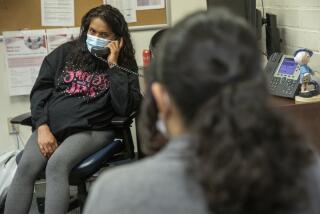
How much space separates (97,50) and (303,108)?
1028mm

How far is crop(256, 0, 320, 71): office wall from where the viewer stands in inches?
89.7

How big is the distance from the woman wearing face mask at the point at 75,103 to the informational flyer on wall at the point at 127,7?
625 mm

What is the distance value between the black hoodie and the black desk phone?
0.65 m

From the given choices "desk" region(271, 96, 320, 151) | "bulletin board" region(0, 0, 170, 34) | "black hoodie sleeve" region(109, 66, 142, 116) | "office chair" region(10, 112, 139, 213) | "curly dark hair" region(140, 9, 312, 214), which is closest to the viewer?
"curly dark hair" region(140, 9, 312, 214)

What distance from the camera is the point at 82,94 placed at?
2.37m

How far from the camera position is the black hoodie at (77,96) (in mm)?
2305

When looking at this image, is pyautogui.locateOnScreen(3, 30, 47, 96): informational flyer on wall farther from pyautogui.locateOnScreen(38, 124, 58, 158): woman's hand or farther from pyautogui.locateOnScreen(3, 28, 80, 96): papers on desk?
pyautogui.locateOnScreen(38, 124, 58, 158): woman's hand

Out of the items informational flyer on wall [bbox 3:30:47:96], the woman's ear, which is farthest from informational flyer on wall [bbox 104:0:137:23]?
the woman's ear

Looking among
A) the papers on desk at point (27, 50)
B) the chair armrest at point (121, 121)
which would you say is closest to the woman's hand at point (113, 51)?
the chair armrest at point (121, 121)

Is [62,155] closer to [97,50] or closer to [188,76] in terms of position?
[97,50]

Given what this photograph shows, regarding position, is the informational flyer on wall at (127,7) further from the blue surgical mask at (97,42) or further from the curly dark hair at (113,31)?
the blue surgical mask at (97,42)

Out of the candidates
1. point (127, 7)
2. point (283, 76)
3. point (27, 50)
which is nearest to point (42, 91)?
point (27, 50)

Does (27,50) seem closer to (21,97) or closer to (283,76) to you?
(21,97)

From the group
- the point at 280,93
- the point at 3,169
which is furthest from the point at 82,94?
the point at 280,93
